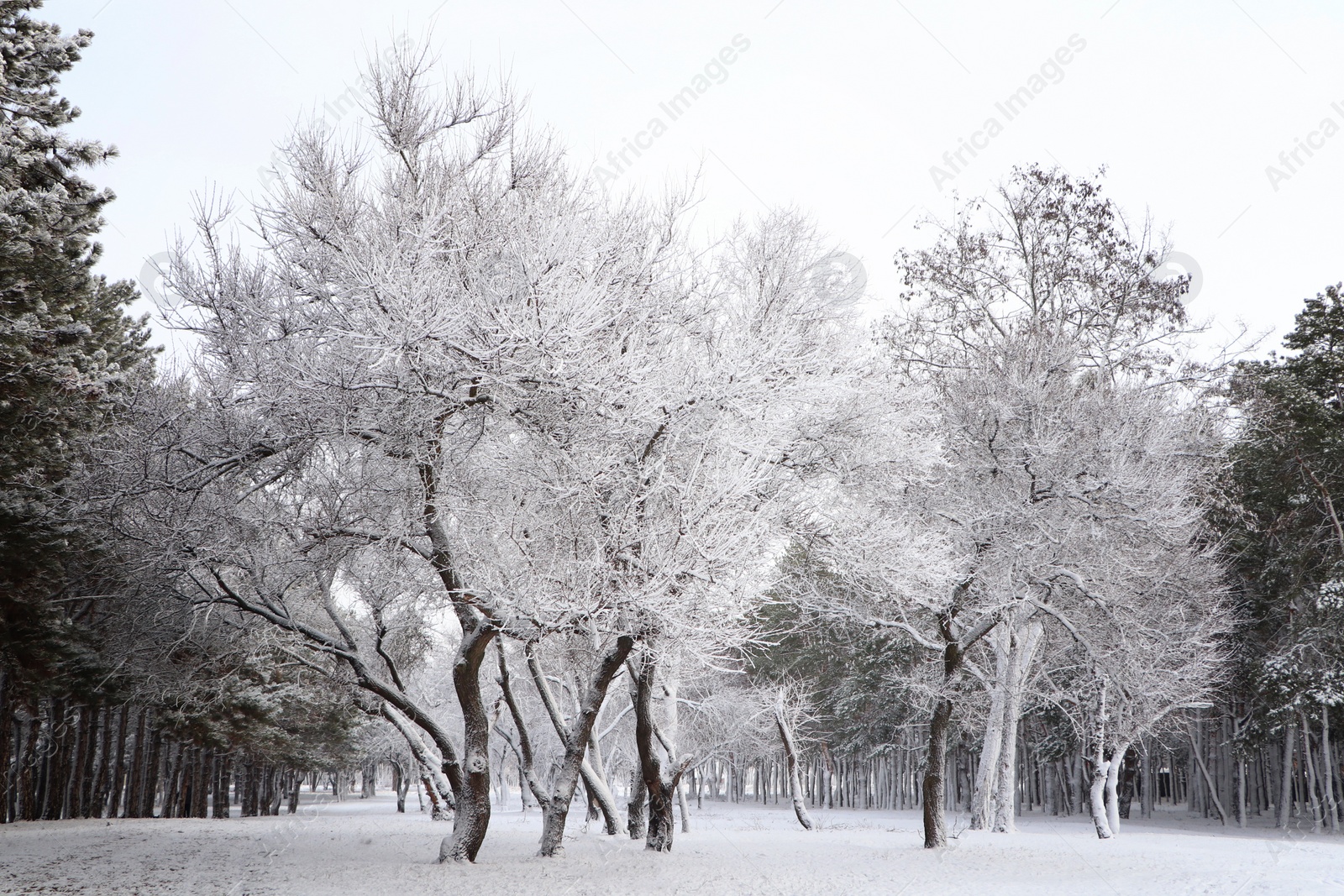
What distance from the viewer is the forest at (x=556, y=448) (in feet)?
33.7

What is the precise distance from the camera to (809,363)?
39.9ft

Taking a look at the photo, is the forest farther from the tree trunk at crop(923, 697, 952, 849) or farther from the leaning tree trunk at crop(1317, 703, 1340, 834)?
the leaning tree trunk at crop(1317, 703, 1340, 834)

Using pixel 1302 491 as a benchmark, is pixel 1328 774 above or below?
below

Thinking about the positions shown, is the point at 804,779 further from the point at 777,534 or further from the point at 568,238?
the point at 568,238

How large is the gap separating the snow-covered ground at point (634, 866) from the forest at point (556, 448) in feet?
4.35

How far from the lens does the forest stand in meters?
10.3

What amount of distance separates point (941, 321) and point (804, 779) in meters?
48.1

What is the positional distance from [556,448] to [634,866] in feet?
19.0

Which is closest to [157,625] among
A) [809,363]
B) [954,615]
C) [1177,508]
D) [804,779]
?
[809,363]

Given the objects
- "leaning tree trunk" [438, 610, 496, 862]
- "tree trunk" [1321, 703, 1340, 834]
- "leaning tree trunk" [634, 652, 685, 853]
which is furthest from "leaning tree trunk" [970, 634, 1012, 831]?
"leaning tree trunk" [438, 610, 496, 862]

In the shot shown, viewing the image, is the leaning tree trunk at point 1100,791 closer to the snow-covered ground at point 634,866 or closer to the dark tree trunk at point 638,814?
the snow-covered ground at point 634,866

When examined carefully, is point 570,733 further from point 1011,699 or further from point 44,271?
point 1011,699

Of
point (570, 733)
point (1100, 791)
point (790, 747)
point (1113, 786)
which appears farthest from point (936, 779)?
point (1113, 786)

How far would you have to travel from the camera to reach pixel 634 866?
12391 millimetres
